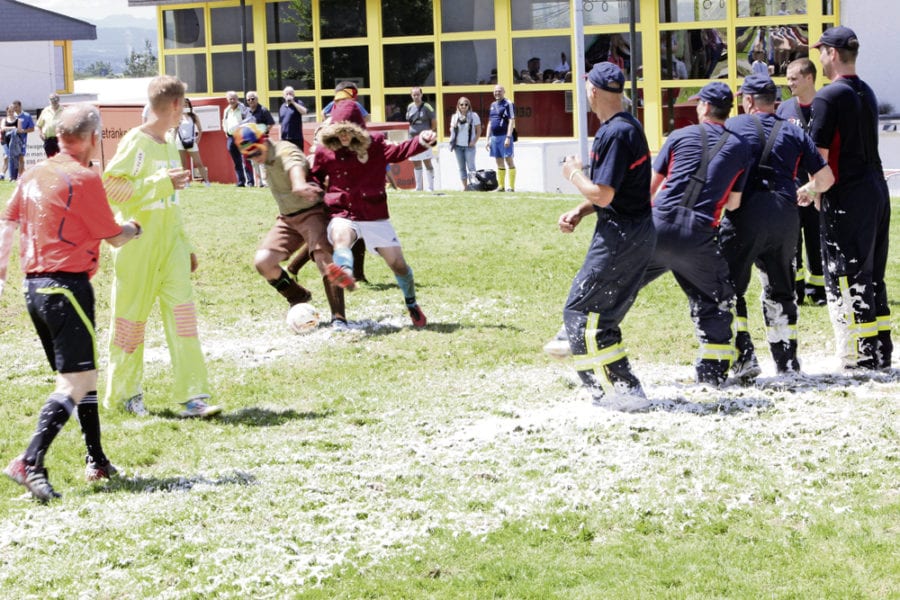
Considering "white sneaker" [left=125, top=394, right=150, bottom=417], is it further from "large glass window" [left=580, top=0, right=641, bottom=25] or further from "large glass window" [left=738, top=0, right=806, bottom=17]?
"large glass window" [left=580, top=0, right=641, bottom=25]

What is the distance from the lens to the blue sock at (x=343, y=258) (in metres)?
9.85

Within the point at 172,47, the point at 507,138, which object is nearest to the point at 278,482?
the point at 507,138

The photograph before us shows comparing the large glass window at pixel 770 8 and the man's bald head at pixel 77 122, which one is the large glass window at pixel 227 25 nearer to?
the large glass window at pixel 770 8

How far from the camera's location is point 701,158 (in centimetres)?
778

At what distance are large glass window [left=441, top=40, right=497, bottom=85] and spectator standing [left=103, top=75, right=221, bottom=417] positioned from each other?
72.2 feet

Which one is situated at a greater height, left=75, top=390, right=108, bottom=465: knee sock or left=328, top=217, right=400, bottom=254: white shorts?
left=328, top=217, right=400, bottom=254: white shorts

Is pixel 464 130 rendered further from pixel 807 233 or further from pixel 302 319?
pixel 302 319

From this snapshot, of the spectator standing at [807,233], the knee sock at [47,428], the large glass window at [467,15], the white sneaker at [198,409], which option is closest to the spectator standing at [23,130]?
the large glass window at [467,15]

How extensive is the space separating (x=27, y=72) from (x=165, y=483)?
1875 inches

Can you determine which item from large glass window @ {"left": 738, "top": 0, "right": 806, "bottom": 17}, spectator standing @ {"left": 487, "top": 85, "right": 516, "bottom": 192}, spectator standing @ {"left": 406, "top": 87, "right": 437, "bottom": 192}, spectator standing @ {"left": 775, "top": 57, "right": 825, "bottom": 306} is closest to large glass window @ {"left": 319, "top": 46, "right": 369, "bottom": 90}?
spectator standing @ {"left": 406, "top": 87, "right": 437, "bottom": 192}

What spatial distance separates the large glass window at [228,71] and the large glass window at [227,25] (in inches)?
13.8

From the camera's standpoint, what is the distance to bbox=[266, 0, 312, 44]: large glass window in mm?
31500

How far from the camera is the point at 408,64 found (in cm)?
3056

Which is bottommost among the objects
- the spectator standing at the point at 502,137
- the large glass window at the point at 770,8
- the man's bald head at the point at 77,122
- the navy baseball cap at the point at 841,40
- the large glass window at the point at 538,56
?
the man's bald head at the point at 77,122
